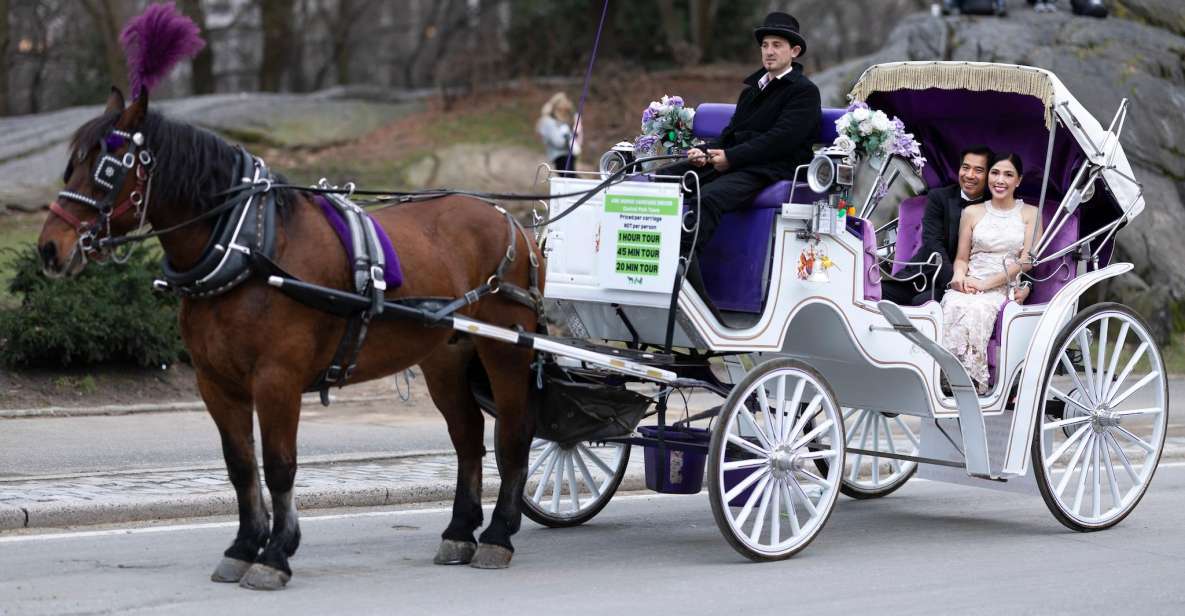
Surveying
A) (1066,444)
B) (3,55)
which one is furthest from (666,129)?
(3,55)

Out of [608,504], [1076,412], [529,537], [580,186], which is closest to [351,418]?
[608,504]

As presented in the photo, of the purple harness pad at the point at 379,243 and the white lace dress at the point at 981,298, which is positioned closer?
the purple harness pad at the point at 379,243

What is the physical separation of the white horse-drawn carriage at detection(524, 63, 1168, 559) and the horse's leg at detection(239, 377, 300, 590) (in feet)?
4.95

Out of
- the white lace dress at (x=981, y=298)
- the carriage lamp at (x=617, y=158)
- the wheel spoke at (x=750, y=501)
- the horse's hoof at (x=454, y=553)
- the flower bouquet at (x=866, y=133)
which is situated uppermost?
the flower bouquet at (x=866, y=133)

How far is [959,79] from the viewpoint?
8.68m

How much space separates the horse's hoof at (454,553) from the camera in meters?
7.27

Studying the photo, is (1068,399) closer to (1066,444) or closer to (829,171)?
(1066,444)

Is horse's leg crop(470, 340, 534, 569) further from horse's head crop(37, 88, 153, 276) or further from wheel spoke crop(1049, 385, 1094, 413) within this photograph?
wheel spoke crop(1049, 385, 1094, 413)

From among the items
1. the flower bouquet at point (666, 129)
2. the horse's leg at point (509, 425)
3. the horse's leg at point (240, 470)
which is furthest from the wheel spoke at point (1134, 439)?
the horse's leg at point (240, 470)

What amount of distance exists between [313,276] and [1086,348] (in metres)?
4.45

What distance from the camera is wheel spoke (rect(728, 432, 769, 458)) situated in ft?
23.3

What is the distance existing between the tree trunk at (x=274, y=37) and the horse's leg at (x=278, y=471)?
21.9 meters

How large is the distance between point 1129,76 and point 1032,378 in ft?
37.5

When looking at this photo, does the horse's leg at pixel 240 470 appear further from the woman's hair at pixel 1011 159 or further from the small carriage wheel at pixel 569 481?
the woman's hair at pixel 1011 159
